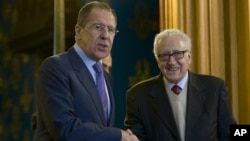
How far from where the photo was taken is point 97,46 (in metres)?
1.68

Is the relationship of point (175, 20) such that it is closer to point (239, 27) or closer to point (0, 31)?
point (239, 27)

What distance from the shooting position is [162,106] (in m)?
1.97

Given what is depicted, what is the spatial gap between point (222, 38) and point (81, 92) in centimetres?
121

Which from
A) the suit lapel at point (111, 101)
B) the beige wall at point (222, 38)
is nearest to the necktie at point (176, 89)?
the suit lapel at point (111, 101)

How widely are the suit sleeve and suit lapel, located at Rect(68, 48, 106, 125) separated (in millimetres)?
69

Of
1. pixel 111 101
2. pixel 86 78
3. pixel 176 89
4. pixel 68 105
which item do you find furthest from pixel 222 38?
pixel 68 105

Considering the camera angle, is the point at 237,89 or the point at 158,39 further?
the point at 237,89

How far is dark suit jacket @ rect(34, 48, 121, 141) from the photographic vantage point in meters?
1.51

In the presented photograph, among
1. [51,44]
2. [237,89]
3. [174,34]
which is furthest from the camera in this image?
[51,44]

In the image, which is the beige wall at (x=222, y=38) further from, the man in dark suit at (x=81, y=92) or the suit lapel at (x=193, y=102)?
the man in dark suit at (x=81, y=92)

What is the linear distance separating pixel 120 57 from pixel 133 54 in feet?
0.32

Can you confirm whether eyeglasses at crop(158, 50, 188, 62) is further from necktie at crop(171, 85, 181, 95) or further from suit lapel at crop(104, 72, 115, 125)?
suit lapel at crop(104, 72, 115, 125)

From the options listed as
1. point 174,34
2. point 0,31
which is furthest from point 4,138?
point 174,34

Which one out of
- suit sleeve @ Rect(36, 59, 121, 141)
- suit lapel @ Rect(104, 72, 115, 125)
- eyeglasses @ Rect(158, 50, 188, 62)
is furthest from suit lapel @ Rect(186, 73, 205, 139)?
suit sleeve @ Rect(36, 59, 121, 141)
